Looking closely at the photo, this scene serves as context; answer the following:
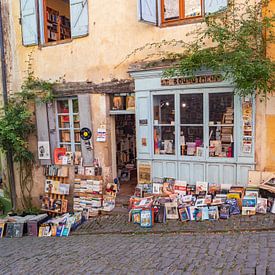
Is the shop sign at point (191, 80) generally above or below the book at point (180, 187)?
above

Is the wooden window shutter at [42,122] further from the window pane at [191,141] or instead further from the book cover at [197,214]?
the book cover at [197,214]

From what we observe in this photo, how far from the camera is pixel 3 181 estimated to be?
9422 millimetres

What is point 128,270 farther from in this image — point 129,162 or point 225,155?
point 129,162

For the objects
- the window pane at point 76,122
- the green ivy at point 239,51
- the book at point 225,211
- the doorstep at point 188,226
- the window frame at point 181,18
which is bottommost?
the doorstep at point 188,226

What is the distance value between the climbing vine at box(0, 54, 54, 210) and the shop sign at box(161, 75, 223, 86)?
3.15 metres

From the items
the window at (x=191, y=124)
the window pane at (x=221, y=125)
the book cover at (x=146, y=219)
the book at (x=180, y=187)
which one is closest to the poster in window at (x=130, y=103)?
the window at (x=191, y=124)

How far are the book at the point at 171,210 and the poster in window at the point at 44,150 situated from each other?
363 cm

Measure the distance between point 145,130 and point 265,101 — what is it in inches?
101

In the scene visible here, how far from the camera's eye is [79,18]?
7.62 meters

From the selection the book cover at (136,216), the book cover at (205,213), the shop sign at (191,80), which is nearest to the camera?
the book cover at (205,213)

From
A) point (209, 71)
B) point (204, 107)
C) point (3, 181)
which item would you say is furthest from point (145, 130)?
point (3, 181)

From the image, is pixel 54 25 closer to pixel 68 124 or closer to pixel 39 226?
pixel 68 124

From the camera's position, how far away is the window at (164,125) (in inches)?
273

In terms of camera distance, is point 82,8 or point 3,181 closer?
point 82,8
